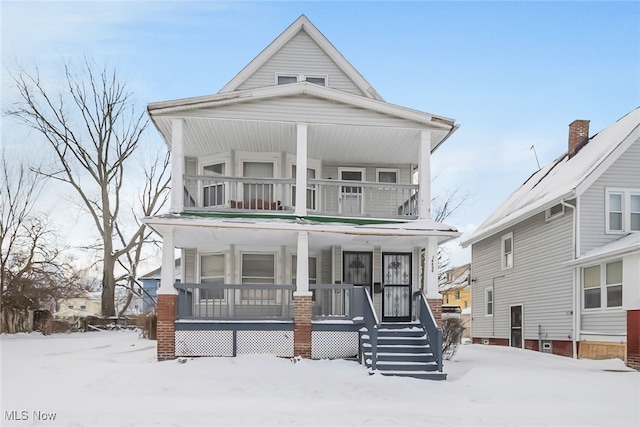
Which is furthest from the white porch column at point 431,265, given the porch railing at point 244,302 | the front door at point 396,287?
the porch railing at point 244,302

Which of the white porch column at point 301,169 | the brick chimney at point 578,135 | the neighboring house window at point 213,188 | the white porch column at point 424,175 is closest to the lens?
the white porch column at point 301,169

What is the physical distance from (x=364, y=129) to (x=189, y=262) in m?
6.87

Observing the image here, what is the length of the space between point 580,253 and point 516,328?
598cm

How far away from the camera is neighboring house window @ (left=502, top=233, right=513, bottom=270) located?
83.4ft

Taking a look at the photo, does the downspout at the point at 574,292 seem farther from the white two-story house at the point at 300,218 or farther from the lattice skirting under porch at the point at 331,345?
the lattice skirting under porch at the point at 331,345

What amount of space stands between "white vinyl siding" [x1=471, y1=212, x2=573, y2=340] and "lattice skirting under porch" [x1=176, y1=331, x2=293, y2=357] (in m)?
10.1

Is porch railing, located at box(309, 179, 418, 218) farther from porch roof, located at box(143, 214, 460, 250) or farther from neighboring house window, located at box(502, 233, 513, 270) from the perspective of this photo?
neighboring house window, located at box(502, 233, 513, 270)

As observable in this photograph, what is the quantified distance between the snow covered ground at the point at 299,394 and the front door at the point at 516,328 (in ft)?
23.1

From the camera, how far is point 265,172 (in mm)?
18938

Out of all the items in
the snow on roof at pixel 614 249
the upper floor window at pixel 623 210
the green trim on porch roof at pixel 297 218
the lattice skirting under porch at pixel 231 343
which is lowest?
the lattice skirting under porch at pixel 231 343

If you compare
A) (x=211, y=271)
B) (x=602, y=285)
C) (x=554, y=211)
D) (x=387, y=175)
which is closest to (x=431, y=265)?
(x=387, y=175)

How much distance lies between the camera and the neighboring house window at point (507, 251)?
25406mm

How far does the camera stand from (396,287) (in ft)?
63.0

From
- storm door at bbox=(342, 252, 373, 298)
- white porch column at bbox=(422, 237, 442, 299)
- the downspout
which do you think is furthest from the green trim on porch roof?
the downspout
